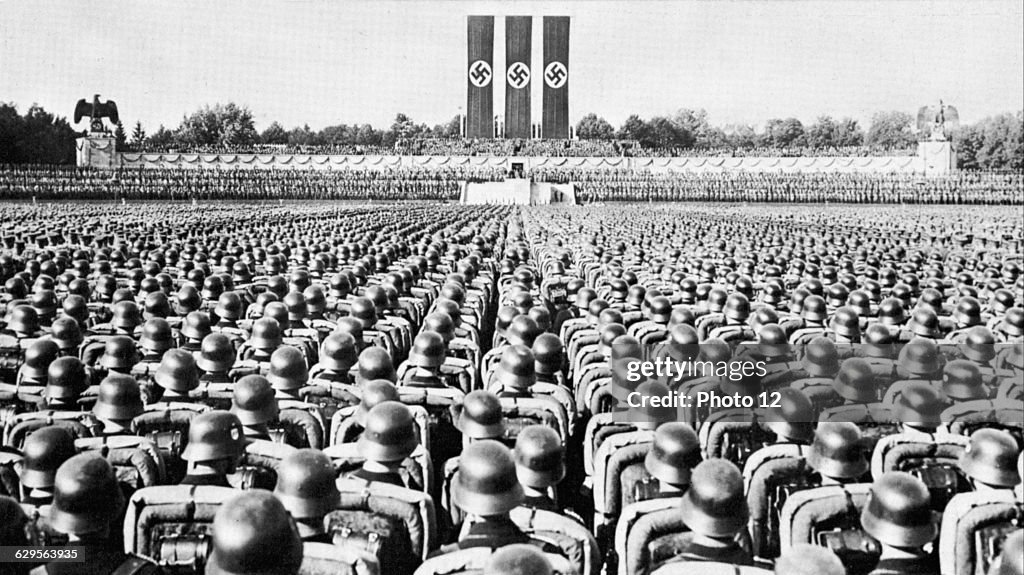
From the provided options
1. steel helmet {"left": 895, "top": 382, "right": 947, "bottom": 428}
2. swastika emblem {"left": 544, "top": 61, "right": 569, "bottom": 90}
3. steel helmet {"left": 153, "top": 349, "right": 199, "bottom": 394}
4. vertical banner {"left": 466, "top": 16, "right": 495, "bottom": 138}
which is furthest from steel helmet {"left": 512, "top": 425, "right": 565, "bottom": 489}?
swastika emblem {"left": 544, "top": 61, "right": 569, "bottom": 90}

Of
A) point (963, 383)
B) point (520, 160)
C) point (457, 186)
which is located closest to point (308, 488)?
point (963, 383)

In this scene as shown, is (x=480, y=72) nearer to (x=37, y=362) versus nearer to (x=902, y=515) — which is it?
(x=37, y=362)

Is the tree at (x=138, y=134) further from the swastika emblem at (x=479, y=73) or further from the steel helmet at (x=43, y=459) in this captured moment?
the steel helmet at (x=43, y=459)

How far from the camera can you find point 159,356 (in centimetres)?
693

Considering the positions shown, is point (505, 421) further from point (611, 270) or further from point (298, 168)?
point (298, 168)

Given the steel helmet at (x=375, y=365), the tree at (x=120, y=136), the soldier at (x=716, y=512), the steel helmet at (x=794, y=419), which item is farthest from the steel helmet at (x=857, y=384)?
the tree at (x=120, y=136)

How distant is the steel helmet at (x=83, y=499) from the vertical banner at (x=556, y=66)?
5972 centimetres

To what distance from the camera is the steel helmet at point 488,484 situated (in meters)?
3.28

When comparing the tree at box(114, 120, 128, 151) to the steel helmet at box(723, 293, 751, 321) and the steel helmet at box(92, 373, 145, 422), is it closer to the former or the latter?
the steel helmet at box(723, 293, 751, 321)

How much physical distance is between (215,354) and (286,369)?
95 cm

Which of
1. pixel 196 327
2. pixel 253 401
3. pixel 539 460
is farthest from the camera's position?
pixel 196 327

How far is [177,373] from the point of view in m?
5.32

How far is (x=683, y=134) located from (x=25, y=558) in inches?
4695

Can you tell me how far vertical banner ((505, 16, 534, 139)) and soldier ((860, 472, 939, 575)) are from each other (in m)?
59.0
